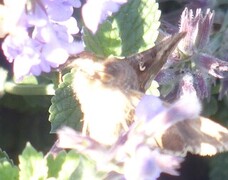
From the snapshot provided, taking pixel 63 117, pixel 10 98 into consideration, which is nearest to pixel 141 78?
pixel 63 117

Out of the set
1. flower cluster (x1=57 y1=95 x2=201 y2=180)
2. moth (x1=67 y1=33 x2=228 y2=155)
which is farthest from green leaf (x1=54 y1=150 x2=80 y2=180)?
flower cluster (x1=57 y1=95 x2=201 y2=180)

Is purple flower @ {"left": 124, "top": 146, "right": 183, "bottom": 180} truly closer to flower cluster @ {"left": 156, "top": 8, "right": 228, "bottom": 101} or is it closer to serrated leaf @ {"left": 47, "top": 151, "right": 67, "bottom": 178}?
serrated leaf @ {"left": 47, "top": 151, "right": 67, "bottom": 178}

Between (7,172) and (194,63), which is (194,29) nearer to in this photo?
(194,63)

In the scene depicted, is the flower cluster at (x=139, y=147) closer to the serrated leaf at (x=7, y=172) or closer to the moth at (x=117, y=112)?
the moth at (x=117, y=112)

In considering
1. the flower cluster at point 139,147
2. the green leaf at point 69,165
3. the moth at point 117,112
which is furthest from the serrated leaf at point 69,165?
the flower cluster at point 139,147

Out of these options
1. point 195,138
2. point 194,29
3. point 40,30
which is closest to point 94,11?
point 40,30

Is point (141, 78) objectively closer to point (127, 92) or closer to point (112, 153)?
point (127, 92)
